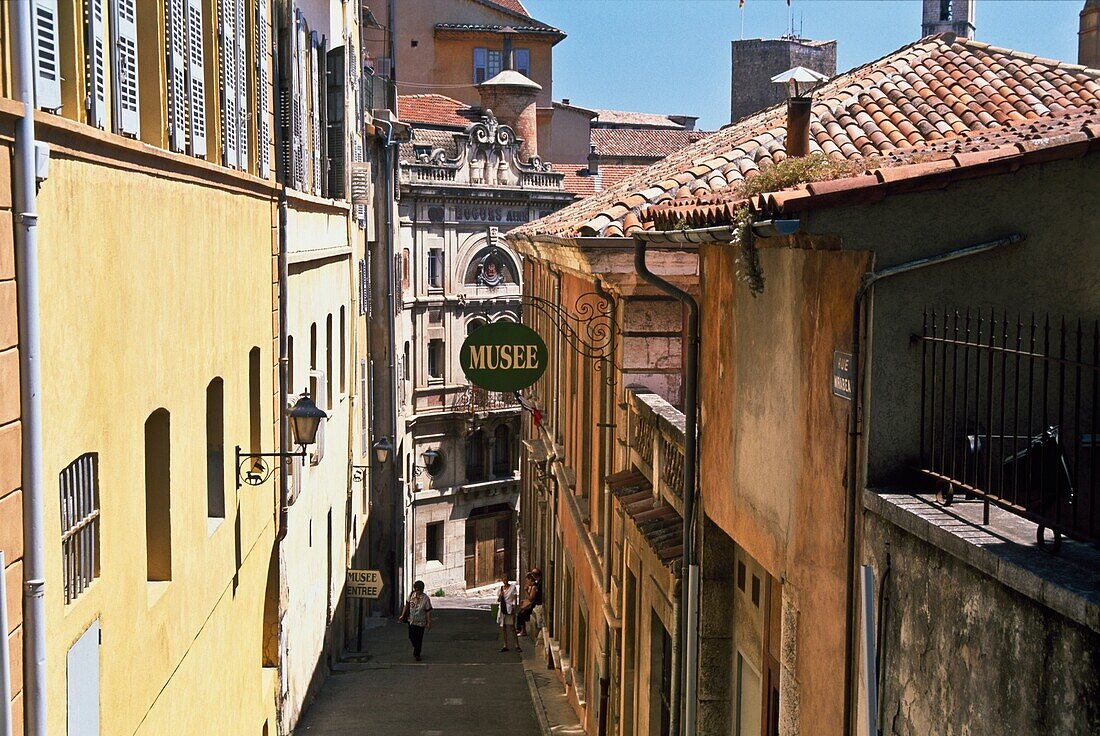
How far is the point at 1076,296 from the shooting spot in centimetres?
699

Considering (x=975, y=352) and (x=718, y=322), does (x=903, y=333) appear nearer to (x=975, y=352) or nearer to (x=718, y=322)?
(x=975, y=352)

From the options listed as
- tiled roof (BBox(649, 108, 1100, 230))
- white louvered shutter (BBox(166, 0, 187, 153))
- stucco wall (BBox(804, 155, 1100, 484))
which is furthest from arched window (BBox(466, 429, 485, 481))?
stucco wall (BBox(804, 155, 1100, 484))

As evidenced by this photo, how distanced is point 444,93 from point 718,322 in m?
→ 46.1

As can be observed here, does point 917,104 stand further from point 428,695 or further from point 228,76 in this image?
point 428,695

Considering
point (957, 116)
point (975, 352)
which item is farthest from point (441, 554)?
point (975, 352)

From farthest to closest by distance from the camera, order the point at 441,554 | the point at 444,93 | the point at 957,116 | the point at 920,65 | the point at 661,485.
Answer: the point at 444,93, the point at 441,554, the point at 661,485, the point at 920,65, the point at 957,116

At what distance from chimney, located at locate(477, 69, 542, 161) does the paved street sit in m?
24.3

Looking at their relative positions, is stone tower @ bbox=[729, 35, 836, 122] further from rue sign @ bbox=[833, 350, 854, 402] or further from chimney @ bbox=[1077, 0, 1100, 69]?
rue sign @ bbox=[833, 350, 854, 402]

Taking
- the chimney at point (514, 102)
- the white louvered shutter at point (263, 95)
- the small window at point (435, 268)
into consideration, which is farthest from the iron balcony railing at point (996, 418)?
the chimney at point (514, 102)

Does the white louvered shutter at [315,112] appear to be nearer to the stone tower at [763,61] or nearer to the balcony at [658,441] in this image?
the balcony at [658,441]

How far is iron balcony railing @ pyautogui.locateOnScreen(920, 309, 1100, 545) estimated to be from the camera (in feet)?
19.4

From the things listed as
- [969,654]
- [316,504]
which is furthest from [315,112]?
[969,654]

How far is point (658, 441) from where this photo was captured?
12.8 m

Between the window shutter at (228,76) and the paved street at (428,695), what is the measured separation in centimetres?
893
